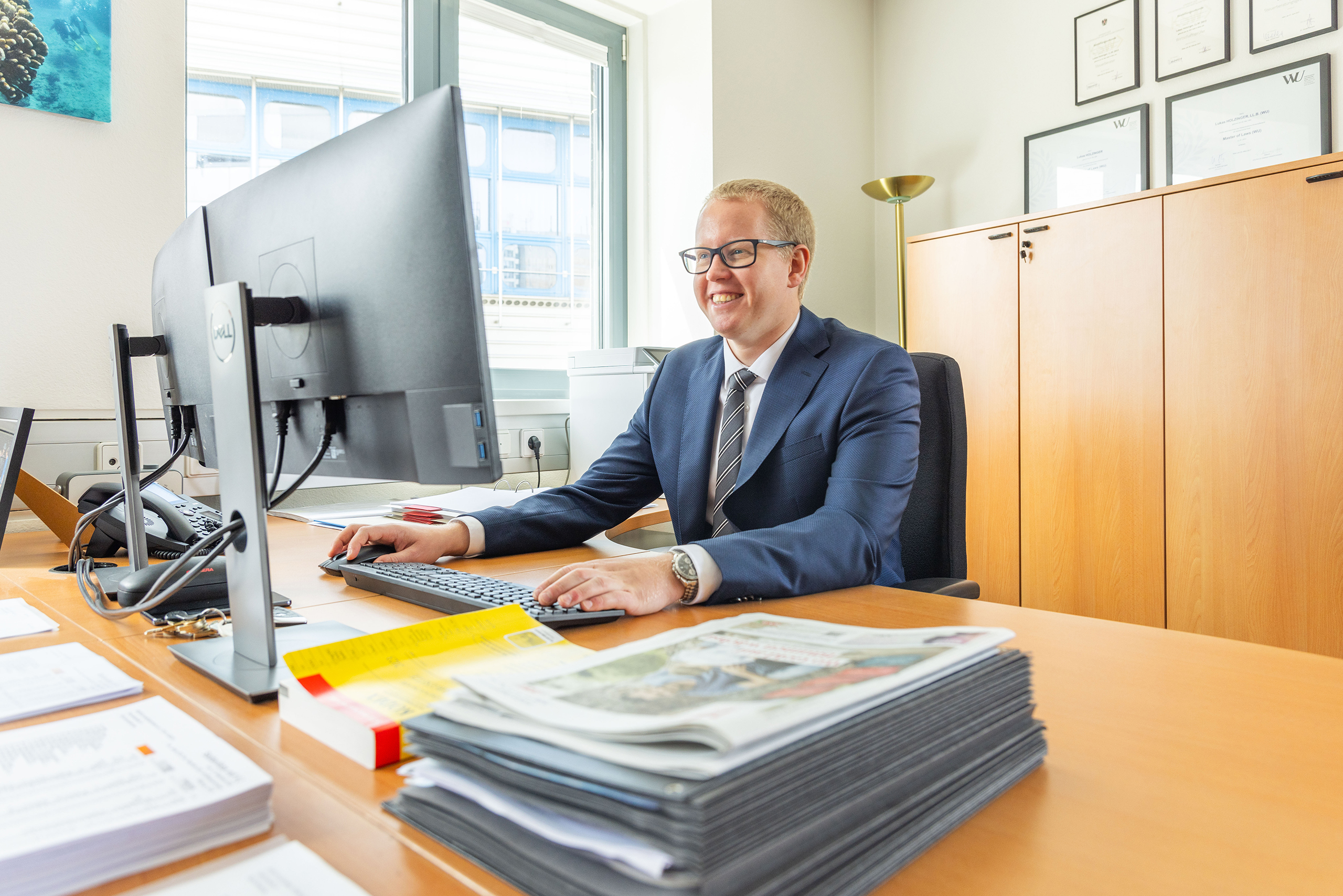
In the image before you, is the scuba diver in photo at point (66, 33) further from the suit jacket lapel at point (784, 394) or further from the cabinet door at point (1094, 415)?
the cabinet door at point (1094, 415)

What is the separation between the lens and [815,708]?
0.38 meters

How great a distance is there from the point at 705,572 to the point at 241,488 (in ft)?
1.59

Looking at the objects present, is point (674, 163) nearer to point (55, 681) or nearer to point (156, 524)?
point (156, 524)

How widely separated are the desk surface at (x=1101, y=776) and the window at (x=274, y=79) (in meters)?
1.67

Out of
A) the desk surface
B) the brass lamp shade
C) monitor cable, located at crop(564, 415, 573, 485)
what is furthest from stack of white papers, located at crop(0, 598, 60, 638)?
the brass lamp shade

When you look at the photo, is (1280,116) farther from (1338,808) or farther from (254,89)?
(254,89)

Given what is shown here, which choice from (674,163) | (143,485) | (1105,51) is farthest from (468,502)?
(1105,51)

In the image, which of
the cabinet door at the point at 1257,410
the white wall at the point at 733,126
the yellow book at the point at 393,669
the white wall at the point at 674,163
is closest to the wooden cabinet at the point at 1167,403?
the cabinet door at the point at 1257,410

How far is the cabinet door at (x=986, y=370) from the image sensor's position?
2.81 metres

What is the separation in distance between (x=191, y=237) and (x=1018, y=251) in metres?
2.51

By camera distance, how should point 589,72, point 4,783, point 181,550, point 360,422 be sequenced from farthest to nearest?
point 589,72
point 181,550
point 360,422
point 4,783

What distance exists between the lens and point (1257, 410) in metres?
2.24

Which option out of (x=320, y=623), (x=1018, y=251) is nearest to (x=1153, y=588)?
(x=1018, y=251)

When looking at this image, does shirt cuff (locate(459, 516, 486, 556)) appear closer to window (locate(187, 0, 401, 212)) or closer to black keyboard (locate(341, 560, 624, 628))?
black keyboard (locate(341, 560, 624, 628))
